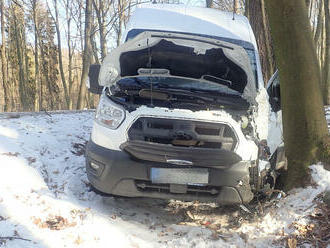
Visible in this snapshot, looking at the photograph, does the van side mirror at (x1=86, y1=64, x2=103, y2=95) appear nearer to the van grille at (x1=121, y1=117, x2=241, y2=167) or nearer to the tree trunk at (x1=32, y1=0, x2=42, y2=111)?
the van grille at (x1=121, y1=117, x2=241, y2=167)

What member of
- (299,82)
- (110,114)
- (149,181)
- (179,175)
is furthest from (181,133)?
(299,82)

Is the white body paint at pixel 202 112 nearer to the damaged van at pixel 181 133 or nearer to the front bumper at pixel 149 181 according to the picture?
the damaged van at pixel 181 133

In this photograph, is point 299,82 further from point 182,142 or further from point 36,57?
point 36,57

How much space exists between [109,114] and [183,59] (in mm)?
1626

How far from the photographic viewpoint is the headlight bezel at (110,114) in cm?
352

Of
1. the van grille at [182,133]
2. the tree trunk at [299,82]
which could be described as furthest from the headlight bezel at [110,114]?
the tree trunk at [299,82]

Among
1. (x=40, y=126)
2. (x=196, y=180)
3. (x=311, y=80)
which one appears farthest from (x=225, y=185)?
(x=40, y=126)

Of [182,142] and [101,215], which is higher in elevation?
[182,142]

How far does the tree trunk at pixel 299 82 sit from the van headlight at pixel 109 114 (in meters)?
1.92

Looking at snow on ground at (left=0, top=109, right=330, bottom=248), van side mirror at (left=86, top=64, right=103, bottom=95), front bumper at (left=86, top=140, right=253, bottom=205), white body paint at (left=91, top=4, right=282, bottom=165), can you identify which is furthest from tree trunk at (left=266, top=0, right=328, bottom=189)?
van side mirror at (left=86, top=64, right=103, bottom=95)

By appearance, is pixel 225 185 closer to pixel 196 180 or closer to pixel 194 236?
pixel 196 180

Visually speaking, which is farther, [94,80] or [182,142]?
[94,80]

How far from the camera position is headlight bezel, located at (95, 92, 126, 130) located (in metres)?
3.52

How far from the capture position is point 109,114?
3604 mm
